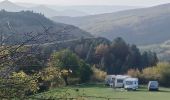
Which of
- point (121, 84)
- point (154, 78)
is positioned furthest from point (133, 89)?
point (154, 78)

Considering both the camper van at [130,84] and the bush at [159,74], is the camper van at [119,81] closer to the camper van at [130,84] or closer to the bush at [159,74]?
the camper van at [130,84]

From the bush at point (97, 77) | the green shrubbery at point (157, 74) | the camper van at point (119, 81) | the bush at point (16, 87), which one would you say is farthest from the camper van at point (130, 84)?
the bush at point (16, 87)

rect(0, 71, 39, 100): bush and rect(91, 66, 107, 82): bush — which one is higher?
rect(0, 71, 39, 100): bush

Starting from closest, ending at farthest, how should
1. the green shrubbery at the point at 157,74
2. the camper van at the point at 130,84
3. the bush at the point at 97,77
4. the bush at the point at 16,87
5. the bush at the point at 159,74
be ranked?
1. the bush at the point at 16,87
2. the camper van at the point at 130,84
3. the bush at the point at 159,74
4. the green shrubbery at the point at 157,74
5. the bush at the point at 97,77

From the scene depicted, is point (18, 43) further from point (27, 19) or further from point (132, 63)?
point (27, 19)

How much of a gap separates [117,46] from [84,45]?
22.0 ft

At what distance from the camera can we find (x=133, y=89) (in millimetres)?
54938

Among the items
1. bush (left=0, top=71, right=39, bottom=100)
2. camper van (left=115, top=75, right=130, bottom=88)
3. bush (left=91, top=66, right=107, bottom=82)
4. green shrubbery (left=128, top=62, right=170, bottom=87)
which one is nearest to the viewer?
bush (left=0, top=71, right=39, bottom=100)

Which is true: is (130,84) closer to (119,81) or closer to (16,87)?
(119,81)

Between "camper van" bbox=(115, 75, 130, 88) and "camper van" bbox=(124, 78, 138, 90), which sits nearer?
"camper van" bbox=(124, 78, 138, 90)

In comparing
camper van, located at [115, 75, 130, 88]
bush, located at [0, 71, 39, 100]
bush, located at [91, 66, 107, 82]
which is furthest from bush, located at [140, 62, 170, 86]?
bush, located at [0, 71, 39, 100]

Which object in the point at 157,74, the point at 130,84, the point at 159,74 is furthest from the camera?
the point at 157,74

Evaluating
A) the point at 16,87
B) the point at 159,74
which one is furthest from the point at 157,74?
the point at 16,87

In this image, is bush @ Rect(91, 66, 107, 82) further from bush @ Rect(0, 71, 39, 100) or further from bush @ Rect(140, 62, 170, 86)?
bush @ Rect(0, 71, 39, 100)
